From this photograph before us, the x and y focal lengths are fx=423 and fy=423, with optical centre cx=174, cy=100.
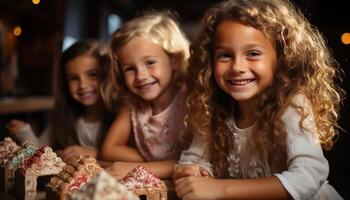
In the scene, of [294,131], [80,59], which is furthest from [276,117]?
[80,59]

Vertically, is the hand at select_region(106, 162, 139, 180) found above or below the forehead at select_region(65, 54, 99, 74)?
below

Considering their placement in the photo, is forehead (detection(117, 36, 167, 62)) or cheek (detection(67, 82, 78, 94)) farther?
cheek (detection(67, 82, 78, 94))

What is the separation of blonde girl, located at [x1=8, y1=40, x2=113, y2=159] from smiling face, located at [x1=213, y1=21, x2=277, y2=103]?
0.54 m

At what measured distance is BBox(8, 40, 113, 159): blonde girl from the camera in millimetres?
1524

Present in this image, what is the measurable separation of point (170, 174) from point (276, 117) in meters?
0.30

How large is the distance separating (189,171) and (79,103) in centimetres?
84

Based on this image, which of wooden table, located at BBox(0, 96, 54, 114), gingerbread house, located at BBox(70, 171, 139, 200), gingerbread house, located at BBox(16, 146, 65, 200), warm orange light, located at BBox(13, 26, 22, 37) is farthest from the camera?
warm orange light, located at BBox(13, 26, 22, 37)

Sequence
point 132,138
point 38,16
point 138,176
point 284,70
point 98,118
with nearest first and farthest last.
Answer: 1. point 138,176
2. point 284,70
3. point 132,138
4. point 98,118
5. point 38,16

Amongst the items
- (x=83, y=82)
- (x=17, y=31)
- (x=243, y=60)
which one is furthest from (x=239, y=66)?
(x=17, y=31)

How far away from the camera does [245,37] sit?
38.3 inches

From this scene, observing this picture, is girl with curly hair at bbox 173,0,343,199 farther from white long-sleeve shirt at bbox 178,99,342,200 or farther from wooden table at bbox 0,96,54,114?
wooden table at bbox 0,96,54,114

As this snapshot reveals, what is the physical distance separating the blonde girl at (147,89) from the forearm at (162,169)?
0.18 meters

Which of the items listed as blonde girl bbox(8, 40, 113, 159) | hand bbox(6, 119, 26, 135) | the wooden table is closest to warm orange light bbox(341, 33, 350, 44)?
blonde girl bbox(8, 40, 113, 159)

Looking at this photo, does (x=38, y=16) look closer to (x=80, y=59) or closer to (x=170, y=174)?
(x=80, y=59)
